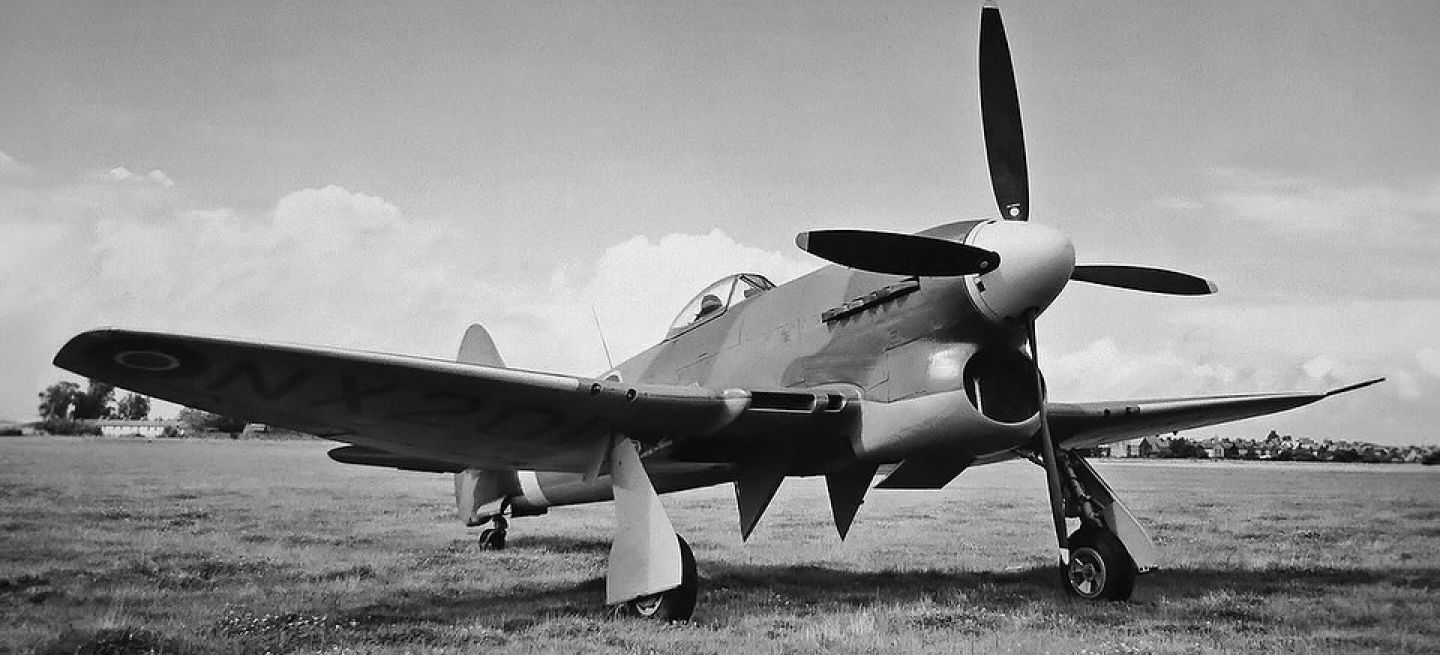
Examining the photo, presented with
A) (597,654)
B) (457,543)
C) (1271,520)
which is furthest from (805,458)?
(1271,520)

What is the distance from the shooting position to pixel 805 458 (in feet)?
21.6

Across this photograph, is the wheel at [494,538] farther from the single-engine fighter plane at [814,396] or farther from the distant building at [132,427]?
the distant building at [132,427]

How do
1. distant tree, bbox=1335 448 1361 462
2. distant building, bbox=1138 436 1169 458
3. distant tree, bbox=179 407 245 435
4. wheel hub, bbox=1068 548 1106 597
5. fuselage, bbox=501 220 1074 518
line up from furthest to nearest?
distant building, bbox=1138 436 1169 458 < distant tree, bbox=1335 448 1361 462 < distant tree, bbox=179 407 245 435 < wheel hub, bbox=1068 548 1106 597 < fuselage, bbox=501 220 1074 518

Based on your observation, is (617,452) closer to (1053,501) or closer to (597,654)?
(597,654)

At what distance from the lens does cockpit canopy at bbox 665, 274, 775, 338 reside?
748 centimetres

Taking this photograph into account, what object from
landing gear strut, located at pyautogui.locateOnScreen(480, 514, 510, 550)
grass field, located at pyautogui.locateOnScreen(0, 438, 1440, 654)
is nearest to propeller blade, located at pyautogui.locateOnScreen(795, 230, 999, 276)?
grass field, located at pyautogui.locateOnScreen(0, 438, 1440, 654)

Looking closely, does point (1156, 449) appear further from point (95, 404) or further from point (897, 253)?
point (95, 404)

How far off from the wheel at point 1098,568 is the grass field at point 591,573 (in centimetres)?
12

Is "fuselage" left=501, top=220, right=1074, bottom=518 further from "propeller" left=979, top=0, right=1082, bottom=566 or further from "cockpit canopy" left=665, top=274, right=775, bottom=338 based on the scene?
"cockpit canopy" left=665, top=274, right=775, bottom=338

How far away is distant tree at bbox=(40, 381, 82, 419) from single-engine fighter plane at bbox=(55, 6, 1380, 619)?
11.6ft

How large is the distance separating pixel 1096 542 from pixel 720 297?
3501 mm

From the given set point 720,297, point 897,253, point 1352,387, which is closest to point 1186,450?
point 1352,387

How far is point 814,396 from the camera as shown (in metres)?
5.79

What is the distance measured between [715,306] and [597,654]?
144 inches
